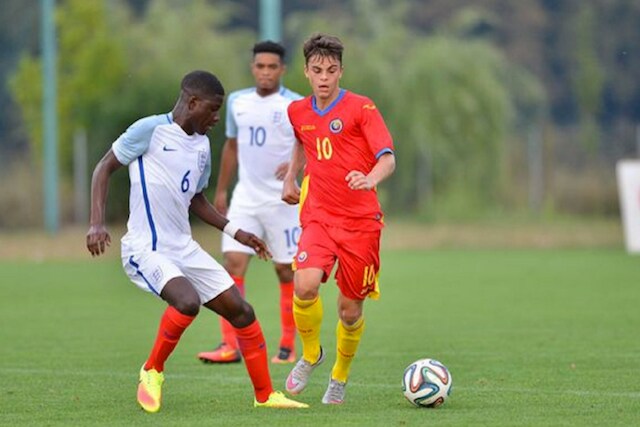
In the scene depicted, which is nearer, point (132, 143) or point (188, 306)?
point (188, 306)

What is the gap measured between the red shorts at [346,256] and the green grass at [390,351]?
74 cm

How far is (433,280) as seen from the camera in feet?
67.9

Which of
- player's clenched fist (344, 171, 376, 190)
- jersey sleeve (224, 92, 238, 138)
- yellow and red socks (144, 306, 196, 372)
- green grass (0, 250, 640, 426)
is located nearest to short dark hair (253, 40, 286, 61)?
jersey sleeve (224, 92, 238, 138)

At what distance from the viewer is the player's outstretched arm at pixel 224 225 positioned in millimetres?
9220

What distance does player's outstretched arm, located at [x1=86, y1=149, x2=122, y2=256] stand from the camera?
8.56 metres

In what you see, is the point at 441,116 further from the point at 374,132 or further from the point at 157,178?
the point at 157,178

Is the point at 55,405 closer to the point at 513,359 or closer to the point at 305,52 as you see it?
the point at 305,52

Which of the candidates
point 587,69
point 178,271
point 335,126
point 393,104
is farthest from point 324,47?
point 587,69

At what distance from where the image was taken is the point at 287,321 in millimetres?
11891

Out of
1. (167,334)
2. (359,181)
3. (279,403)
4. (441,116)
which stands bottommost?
(441,116)

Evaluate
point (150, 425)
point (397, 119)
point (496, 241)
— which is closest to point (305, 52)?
point (150, 425)

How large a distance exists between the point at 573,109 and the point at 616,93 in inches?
81.6

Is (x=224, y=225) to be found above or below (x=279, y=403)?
above

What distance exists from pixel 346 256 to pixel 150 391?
1.42 m
